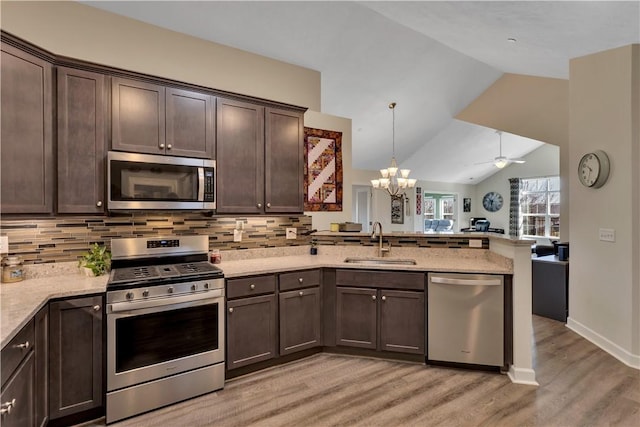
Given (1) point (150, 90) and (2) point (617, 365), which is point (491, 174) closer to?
(2) point (617, 365)

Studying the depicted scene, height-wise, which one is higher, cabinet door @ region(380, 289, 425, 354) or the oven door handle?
the oven door handle

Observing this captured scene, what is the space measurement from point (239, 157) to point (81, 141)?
1.16 m

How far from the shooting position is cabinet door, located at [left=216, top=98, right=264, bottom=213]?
9.62 ft

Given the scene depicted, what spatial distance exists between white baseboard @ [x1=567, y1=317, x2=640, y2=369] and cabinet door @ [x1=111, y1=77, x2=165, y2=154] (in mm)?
4449

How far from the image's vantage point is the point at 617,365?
9.89 feet

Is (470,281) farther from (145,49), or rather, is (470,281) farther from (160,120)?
(145,49)

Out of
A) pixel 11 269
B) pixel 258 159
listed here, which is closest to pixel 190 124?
pixel 258 159

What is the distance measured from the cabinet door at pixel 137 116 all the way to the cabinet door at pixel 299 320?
1.63 m

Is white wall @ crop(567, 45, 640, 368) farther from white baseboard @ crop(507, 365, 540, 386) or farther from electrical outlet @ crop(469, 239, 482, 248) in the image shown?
electrical outlet @ crop(469, 239, 482, 248)

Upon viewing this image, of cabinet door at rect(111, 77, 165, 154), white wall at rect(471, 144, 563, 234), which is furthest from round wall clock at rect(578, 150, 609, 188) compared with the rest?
white wall at rect(471, 144, 563, 234)

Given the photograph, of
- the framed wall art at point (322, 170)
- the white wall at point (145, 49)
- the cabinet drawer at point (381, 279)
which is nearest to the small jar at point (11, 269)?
the white wall at point (145, 49)

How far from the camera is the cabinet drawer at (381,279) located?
2.93 meters

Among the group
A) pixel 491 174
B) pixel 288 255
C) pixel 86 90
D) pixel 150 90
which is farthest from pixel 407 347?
pixel 491 174

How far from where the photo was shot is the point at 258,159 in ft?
10.3
